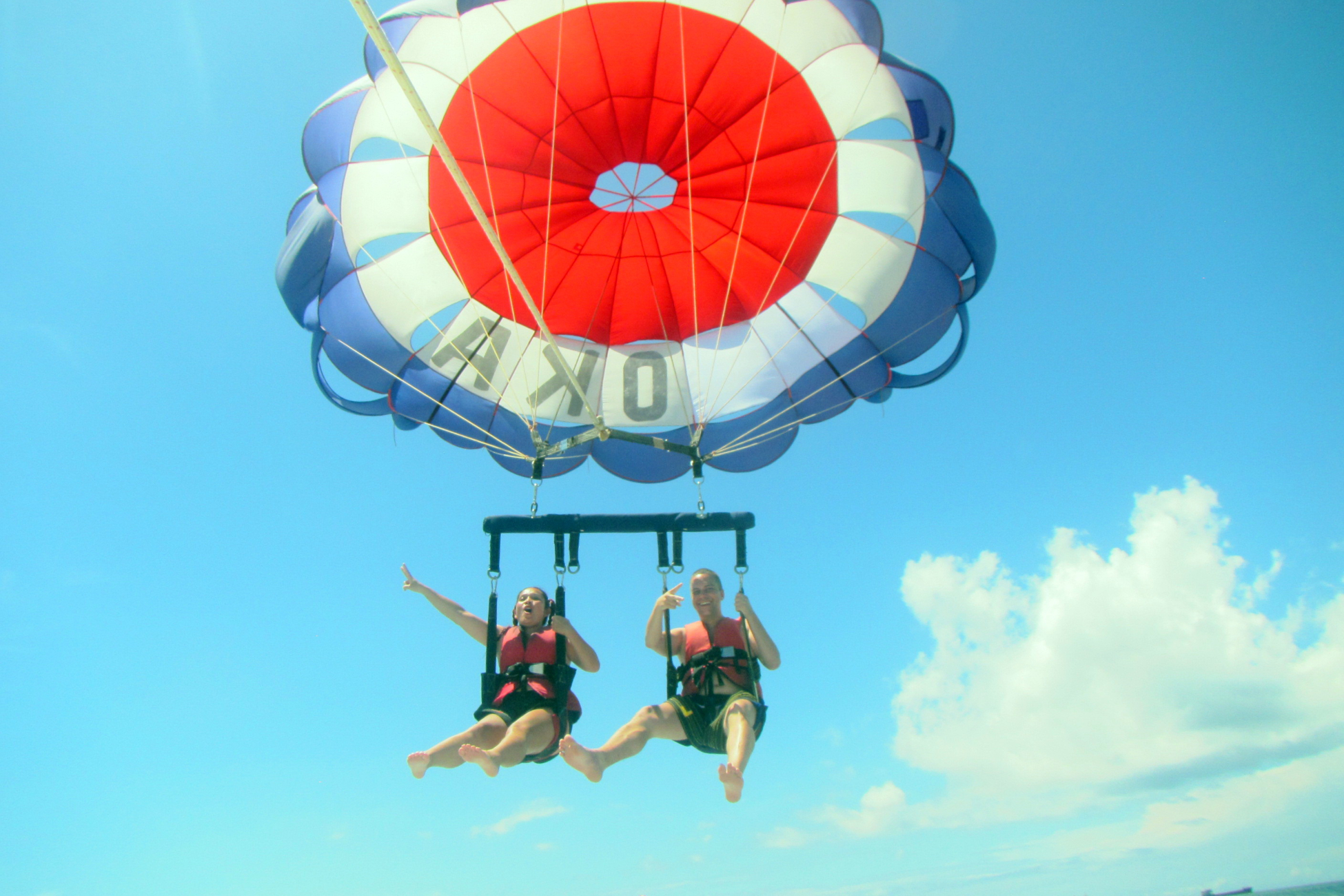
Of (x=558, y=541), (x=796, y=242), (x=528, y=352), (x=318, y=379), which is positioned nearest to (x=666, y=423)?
(x=528, y=352)

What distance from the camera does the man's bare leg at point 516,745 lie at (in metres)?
3.30

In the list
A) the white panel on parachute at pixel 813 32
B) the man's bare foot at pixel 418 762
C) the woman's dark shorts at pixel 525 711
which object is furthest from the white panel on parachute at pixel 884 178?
the man's bare foot at pixel 418 762

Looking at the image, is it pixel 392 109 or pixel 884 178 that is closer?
pixel 392 109

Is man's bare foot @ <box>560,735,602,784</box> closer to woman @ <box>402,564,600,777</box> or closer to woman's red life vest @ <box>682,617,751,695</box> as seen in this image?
woman @ <box>402,564,600,777</box>

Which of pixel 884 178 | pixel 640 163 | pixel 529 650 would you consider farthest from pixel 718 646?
pixel 640 163

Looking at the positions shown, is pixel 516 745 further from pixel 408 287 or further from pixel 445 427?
pixel 408 287

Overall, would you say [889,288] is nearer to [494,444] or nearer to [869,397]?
[869,397]

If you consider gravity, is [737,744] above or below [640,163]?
below

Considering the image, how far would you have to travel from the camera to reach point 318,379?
216 inches

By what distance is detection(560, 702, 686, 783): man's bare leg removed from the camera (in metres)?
3.36

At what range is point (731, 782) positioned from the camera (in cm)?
318

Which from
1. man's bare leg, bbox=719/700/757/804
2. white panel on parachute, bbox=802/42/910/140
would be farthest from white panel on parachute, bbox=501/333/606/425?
man's bare leg, bbox=719/700/757/804

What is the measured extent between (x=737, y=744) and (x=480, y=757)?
1.07 meters

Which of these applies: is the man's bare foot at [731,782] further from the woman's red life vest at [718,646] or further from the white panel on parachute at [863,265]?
the white panel on parachute at [863,265]
